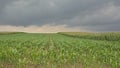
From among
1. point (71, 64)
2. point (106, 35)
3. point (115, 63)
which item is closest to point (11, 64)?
→ point (71, 64)

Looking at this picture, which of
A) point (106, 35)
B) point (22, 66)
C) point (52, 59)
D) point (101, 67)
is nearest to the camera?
point (22, 66)

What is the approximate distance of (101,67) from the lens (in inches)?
392

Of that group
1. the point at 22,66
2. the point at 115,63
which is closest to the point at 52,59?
the point at 22,66

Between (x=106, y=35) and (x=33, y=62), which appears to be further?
(x=106, y=35)

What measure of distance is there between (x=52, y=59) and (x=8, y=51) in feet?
6.80

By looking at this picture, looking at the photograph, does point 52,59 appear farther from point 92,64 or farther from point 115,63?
point 115,63

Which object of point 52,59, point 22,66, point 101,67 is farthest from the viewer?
point 52,59

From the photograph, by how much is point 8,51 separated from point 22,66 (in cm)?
140

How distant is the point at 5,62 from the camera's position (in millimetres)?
10008

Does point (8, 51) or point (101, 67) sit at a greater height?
point (8, 51)

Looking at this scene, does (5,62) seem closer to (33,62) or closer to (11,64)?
(11,64)

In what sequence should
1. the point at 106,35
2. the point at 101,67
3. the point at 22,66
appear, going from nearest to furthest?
1. the point at 22,66
2. the point at 101,67
3. the point at 106,35

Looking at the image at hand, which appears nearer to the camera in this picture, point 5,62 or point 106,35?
point 5,62

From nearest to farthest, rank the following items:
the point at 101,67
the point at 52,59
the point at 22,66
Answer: the point at 22,66, the point at 101,67, the point at 52,59
